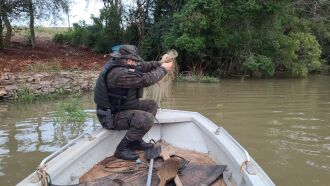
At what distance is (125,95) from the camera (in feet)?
17.7

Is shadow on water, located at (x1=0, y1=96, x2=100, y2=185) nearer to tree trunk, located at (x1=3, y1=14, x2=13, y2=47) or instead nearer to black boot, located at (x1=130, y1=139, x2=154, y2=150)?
black boot, located at (x1=130, y1=139, x2=154, y2=150)

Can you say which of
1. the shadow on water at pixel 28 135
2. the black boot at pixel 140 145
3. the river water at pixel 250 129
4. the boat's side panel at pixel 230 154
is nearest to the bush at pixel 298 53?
the river water at pixel 250 129

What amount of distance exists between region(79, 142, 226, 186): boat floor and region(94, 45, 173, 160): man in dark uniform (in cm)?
19

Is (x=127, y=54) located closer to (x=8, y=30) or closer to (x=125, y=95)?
(x=125, y=95)

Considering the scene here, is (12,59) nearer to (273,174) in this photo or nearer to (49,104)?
(49,104)

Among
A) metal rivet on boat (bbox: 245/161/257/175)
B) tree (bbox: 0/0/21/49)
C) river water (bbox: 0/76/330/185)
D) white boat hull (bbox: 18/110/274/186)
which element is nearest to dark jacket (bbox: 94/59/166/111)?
white boat hull (bbox: 18/110/274/186)

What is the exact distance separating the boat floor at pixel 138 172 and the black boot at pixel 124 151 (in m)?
0.05

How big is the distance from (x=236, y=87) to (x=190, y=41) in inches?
131

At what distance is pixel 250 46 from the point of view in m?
20.8

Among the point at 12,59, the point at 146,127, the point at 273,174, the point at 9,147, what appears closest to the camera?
the point at 146,127

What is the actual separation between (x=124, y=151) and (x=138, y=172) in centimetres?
61

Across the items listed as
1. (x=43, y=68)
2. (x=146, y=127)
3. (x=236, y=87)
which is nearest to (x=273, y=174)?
(x=146, y=127)

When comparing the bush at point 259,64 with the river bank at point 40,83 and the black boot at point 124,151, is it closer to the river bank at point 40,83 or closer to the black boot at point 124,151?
the river bank at point 40,83

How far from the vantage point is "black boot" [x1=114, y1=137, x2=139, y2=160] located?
5309 millimetres
